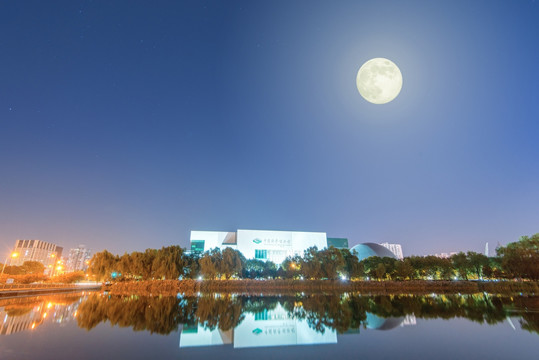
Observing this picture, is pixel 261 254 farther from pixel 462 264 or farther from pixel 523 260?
pixel 523 260

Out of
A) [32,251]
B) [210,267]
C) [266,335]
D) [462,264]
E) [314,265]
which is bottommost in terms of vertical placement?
[266,335]

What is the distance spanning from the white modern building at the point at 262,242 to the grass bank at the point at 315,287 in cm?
5069

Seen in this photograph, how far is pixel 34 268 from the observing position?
97750 millimetres

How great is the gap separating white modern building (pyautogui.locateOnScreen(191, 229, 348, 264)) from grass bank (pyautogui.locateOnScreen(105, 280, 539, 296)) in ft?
166

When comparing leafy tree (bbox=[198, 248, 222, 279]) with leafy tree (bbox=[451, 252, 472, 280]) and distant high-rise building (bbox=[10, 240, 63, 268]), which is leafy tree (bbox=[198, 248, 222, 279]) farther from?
distant high-rise building (bbox=[10, 240, 63, 268])

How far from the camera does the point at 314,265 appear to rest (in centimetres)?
5478

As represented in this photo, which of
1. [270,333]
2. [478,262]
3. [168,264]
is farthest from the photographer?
[478,262]

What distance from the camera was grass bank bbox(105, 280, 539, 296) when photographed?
1831 inches

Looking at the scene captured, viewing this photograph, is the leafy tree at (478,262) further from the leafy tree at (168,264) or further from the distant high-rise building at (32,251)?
the distant high-rise building at (32,251)

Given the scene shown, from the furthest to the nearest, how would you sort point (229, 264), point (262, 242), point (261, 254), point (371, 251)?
point (371, 251)
point (262, 242)
point (261, 254)
point (229, 264)

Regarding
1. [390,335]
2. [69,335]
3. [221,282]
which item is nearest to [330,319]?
[390,335]

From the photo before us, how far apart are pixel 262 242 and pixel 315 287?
54553mm

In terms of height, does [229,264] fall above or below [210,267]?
above

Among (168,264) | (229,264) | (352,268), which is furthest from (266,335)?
(352,268)
